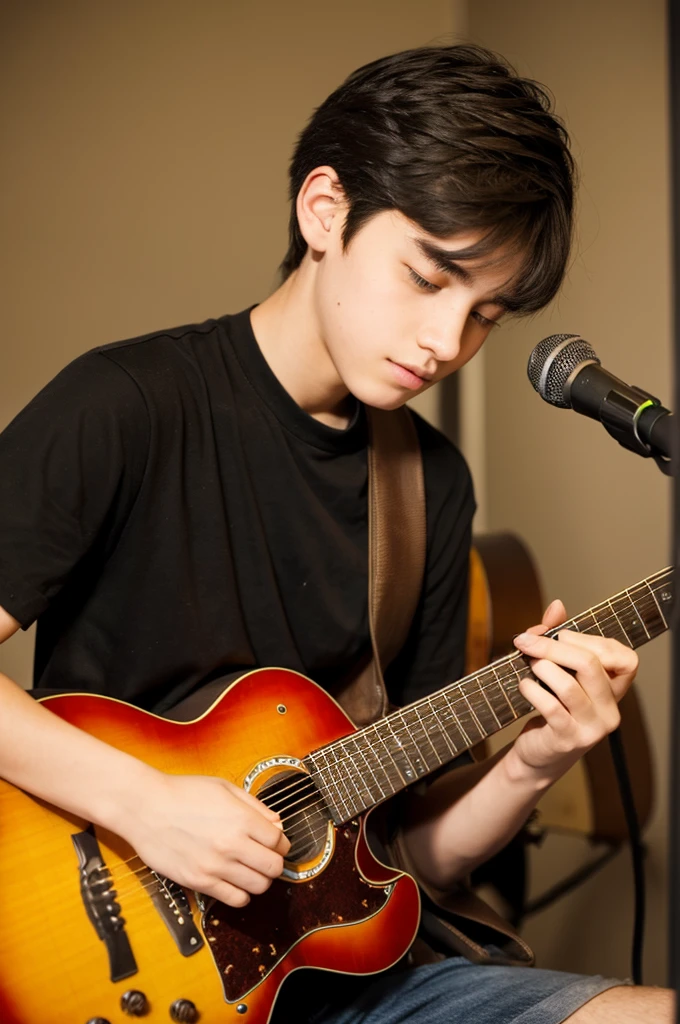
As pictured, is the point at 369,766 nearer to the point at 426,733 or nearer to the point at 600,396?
the point at 426,733

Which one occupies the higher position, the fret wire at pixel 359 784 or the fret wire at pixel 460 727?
the fret wire at pixel 460 727

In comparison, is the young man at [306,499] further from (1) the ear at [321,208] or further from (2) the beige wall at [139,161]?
(2) the beige wall at [139,161]

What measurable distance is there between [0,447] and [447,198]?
0.53m

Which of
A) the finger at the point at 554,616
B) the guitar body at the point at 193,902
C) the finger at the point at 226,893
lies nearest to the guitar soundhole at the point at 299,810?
the guitar body at the point at 193,902

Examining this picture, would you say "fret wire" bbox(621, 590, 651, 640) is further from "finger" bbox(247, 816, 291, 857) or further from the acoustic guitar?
"finger" bbox(247, 816, 291, 857)

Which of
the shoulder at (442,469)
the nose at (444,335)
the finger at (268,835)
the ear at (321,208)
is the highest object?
Result: the ear at (321,208)

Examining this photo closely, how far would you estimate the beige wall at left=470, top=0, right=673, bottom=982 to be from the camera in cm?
209

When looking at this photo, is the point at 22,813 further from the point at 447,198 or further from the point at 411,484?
the point at 447,198

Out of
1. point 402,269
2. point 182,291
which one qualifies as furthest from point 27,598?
point 182,291

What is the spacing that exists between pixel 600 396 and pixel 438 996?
70cm

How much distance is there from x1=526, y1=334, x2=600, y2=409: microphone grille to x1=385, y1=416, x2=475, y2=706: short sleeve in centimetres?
47

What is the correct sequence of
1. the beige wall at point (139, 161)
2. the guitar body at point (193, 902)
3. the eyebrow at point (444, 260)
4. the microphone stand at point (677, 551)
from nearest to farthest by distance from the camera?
the microphone stand at point (677, 551) → the guitar body at point (193, 902) → the eyebrow at point (444, 260) → the beige wall at point (139, 161)

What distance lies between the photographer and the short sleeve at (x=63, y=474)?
928 mm

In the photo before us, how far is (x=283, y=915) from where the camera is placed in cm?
98
